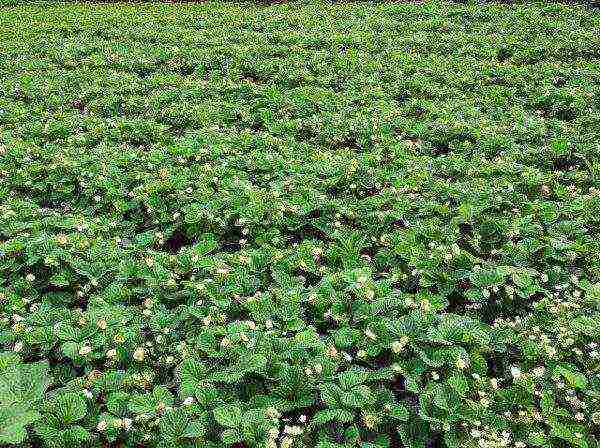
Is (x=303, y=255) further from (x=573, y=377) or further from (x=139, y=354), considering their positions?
(x=573, y=377)

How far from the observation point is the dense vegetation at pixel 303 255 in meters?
2.60

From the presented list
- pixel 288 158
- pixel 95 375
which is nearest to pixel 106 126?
pixel 288 158

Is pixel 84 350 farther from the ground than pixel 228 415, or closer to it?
farther from the ground

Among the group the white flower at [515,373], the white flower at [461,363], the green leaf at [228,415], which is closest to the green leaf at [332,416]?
the green leaf at [228,415]

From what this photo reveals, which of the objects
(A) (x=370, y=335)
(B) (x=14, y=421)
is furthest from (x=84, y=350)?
(A) (x=370, y=335)

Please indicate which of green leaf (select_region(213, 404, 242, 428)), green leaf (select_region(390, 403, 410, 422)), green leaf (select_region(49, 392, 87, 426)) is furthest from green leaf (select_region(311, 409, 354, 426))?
green leaf (select_region(49, 392, 87, 426))

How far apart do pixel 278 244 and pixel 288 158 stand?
4.34ft

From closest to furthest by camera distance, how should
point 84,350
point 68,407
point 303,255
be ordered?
point 68,407 → point 84,350 → point 303,255

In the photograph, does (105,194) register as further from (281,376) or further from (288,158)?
(281,376)

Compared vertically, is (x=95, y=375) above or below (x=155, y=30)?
below

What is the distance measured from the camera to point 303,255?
3.68 m

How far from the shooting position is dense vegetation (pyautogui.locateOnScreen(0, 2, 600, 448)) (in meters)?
2.60

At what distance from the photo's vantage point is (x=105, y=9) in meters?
12.2

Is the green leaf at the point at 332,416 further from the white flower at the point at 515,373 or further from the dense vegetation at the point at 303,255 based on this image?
the white flower at the point at 515,373
